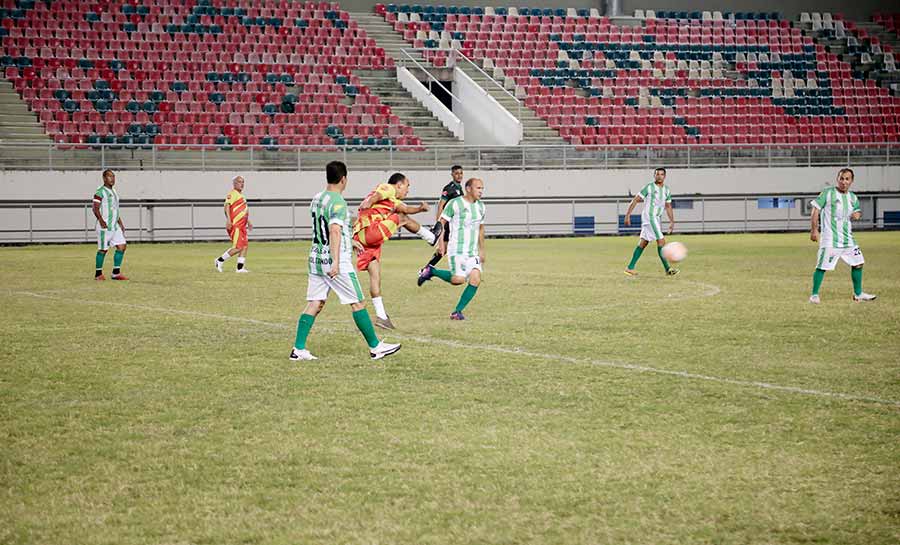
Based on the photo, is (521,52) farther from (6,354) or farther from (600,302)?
(6,354)

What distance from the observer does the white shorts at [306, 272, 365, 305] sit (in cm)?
913

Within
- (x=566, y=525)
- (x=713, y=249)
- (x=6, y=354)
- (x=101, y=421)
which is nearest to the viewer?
(x=566, y=525)

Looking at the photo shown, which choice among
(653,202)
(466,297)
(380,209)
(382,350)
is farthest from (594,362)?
(653,202)

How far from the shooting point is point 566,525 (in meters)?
4.73

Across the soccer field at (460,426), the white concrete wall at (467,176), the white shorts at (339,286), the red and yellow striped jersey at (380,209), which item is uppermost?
the white concrete wall at (467,176)

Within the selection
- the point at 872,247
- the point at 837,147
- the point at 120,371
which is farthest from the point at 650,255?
the point at 120,371

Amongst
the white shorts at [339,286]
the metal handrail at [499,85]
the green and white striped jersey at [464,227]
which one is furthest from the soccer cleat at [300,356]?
the metal handrail at [499,85]

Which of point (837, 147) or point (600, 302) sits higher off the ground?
point (837, 147)

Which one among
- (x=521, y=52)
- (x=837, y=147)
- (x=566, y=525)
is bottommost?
(x=566, y=525)

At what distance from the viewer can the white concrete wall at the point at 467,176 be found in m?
33.3

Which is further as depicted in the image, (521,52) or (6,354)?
(521,52)

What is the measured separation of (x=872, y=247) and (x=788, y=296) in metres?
14.1

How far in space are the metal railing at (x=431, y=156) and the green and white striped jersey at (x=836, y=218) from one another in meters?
22.5

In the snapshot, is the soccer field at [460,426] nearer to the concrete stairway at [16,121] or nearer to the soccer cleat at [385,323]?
the soccer cleat at [385,323]
